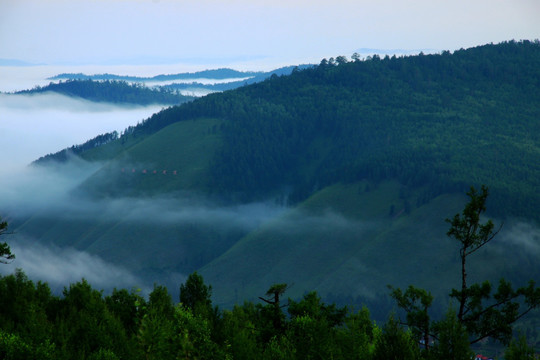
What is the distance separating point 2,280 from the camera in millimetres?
101000

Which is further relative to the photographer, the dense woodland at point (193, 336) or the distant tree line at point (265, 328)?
the distant tree line at point (265, 328)

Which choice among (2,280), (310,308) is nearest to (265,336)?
(310,308)

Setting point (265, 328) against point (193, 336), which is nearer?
point (193, 336)

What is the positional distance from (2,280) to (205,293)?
36.7 m

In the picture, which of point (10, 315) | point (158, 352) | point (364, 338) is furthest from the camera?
point (10, 315)

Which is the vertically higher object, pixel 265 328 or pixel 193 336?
pixel 193 336

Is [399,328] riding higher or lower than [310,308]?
higher

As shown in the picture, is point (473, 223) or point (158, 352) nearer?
point (158, 352)

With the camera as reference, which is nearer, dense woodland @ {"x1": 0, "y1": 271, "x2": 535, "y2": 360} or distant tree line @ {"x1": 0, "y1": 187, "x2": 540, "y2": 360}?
dense woodland @ {"x1": 0, "y1": 271, "x2": 535, "y2": 360}

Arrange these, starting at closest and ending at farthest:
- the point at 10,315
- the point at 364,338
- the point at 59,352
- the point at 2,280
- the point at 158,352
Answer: the point at 158,352, the point at 59,352, the point at 364,338, the point at 10,315, the point at 2,280

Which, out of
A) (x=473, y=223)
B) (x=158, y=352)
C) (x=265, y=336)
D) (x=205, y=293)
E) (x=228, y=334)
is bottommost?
(x=205, y=293)

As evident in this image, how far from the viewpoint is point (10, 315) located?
3487 inches

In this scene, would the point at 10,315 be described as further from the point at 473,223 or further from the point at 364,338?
the point at 473,223

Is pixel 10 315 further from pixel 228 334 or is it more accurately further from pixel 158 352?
pixel 158 352
